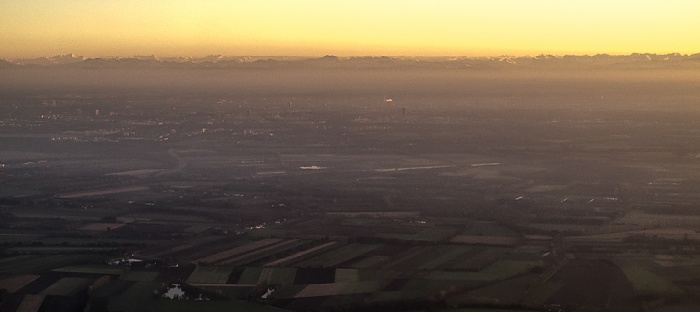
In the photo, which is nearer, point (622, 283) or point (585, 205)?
point (622, 283)

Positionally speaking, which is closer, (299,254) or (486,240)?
(299,254)

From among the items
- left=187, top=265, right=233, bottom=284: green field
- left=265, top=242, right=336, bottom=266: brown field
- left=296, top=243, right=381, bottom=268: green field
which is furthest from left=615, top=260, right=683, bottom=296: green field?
left=187, top=265, right=233, bottom=284: green field

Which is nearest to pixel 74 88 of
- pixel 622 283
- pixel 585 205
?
pixel 585 205

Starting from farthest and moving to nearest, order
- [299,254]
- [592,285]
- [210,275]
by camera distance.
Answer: [299,254], [210,275], [592,285]

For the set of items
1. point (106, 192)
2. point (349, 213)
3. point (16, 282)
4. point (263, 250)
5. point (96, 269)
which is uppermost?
point (16, 282)

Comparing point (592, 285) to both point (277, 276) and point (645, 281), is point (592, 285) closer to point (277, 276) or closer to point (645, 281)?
point (645, 281)

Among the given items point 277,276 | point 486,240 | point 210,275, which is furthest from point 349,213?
point 210,275

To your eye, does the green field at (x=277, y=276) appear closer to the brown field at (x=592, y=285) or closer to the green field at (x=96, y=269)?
the green field at (x=96, y=269)

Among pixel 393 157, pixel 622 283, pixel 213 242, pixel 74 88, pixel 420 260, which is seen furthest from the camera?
pixel 74 88

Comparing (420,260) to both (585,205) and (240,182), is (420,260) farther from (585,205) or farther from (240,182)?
(240,182)
